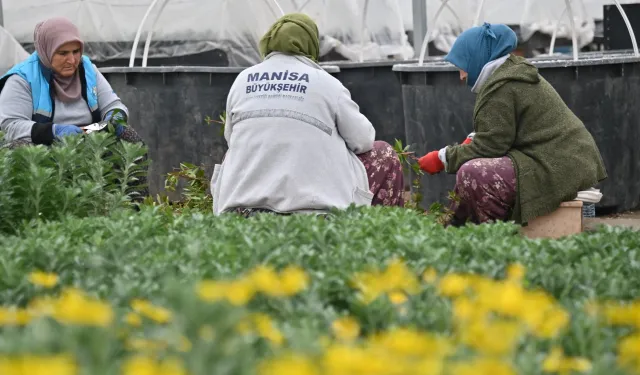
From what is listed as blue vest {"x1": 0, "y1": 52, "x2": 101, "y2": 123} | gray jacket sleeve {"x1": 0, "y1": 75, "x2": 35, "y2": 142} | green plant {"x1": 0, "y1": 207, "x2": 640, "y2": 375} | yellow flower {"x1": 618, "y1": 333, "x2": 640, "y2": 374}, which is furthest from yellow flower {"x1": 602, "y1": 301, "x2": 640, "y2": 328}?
blue vest {"x1": 0, "y1": 52, "x2": 101, "y2": 123}

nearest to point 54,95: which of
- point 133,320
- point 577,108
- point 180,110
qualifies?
point 180,110

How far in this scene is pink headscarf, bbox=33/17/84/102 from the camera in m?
5.93

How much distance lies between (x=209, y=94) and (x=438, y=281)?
5.19 m

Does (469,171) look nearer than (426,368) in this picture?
No

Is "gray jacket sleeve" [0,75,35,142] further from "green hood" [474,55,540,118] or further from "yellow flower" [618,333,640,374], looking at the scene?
"yellow flower" [618,333,640,374]

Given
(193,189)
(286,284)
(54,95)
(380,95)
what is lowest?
(193,189)

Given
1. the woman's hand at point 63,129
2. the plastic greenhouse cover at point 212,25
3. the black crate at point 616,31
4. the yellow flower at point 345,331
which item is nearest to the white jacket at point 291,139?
the woman's hand at point 63,129

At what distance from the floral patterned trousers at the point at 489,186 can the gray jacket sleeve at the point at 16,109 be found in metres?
2.18

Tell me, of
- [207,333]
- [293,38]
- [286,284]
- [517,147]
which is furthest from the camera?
[517,147]

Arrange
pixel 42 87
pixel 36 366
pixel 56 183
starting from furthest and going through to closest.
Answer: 1. pixel 42 87
2. pixel 56 183
3. pixel 36 366

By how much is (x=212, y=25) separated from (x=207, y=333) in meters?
9.87

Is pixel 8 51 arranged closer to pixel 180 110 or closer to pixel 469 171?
pixel 180 110

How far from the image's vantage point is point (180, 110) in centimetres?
753

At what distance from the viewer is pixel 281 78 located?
4.90 m
